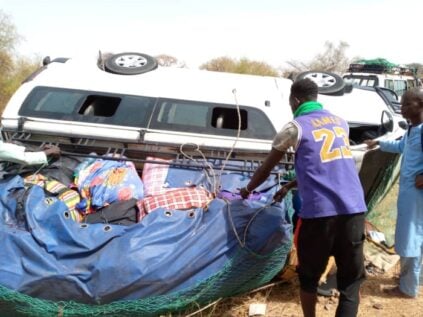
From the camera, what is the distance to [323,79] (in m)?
5.20

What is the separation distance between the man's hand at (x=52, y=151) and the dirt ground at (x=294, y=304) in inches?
72.1

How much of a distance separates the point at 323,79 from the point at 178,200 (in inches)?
104

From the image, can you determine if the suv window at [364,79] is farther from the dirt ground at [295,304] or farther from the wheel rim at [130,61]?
the dirt ground at [295,304]

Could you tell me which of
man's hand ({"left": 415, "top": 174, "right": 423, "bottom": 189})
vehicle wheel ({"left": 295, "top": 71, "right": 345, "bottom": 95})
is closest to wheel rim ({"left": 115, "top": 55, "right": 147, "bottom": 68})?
vehicle wheel ({"left": 295, "top": 71, "right": 345, "bottom": 95})

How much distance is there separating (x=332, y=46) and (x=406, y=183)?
25830mm

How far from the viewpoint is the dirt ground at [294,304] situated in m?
3.50

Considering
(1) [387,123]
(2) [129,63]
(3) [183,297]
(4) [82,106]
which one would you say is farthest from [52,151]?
(1) [387,123]

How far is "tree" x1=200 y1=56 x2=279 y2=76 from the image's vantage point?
2117 cm

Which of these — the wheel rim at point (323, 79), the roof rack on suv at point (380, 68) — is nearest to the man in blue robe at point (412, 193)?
the wheel rim at point (323, 79)

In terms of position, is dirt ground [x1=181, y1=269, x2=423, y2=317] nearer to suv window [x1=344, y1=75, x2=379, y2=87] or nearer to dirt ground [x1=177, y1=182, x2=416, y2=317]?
dirt ground [x1=177, y1=182, x2=416, y2=317]

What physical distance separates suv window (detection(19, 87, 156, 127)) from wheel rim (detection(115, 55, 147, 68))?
613 millimetres

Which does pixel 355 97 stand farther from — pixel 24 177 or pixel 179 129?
pixel 24 177

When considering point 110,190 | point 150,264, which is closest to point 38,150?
point 110,190

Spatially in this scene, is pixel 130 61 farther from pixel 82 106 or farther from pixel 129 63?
pixel 82 106
